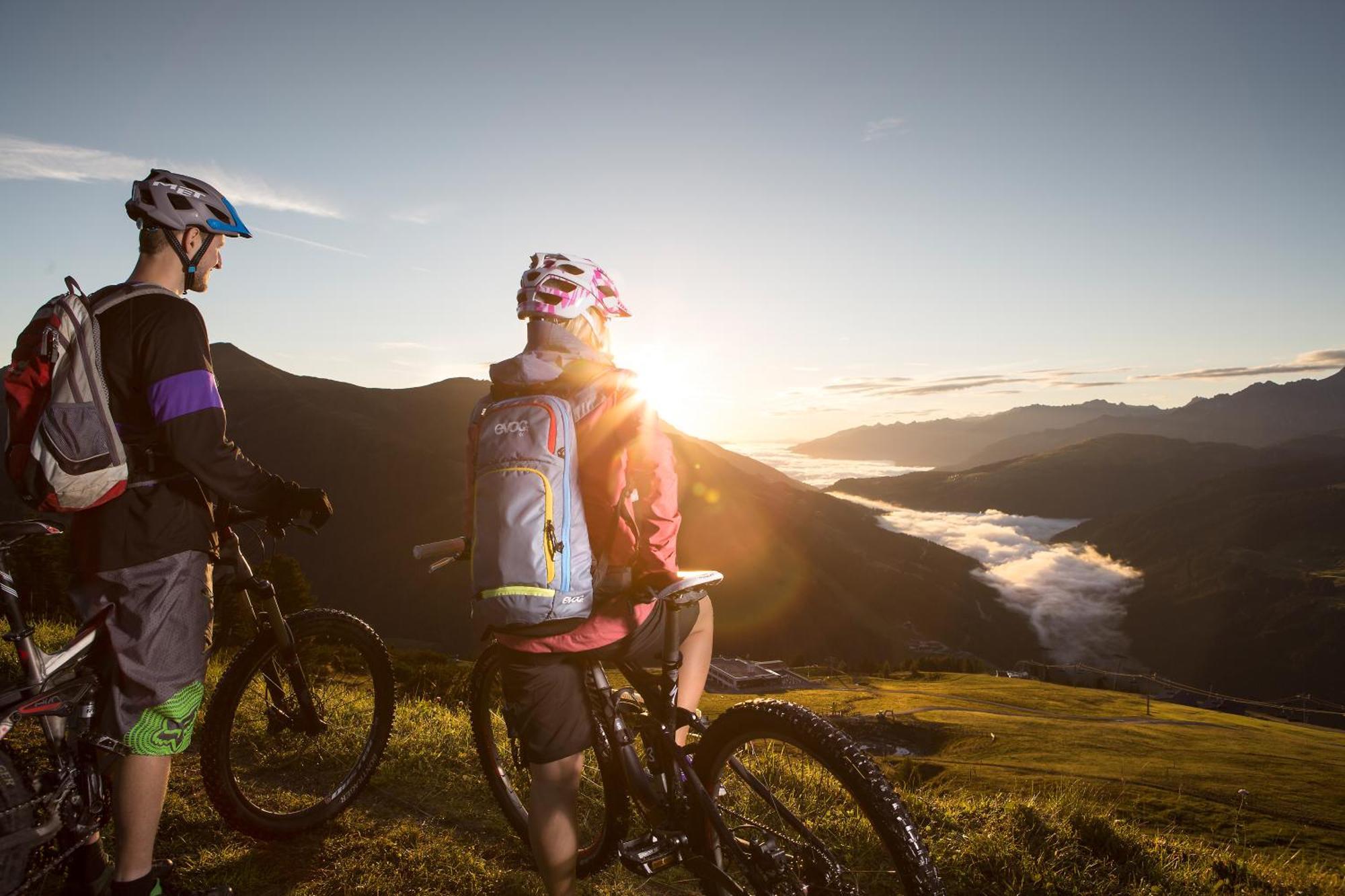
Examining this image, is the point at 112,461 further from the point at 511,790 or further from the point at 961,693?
the point at 961,693

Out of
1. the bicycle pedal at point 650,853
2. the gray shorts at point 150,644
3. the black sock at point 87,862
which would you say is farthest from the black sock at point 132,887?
the bicycle pedal at point 650,853

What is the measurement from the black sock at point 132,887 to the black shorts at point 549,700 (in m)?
2.18

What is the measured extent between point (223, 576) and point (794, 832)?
3.69 m

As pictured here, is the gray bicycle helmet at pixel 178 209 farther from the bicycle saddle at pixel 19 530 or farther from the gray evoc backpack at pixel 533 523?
the gray evoc backpack at pixel 533 523

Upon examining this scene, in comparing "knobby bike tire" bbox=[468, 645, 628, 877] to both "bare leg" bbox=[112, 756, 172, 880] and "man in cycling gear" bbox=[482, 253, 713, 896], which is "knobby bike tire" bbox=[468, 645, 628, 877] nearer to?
"man in cycling gear" bbox=[482, 253, 713, 896]

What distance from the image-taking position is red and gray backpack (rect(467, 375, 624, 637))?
10.5ft

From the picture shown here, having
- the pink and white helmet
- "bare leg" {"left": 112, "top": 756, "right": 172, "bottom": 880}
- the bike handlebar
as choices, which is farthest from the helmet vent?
"bare leg" {"left": 112, "top": 756, "right": 172, "bottom": 880}

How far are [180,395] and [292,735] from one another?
372 centimetres

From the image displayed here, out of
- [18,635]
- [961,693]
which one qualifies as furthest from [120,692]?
[961,693]

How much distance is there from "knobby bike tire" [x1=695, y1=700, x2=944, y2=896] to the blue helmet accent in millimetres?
3704

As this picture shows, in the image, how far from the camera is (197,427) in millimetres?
3549

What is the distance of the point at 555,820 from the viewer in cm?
360

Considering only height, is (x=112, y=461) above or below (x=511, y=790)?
above

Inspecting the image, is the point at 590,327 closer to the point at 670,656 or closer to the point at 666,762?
the point at 670,656
